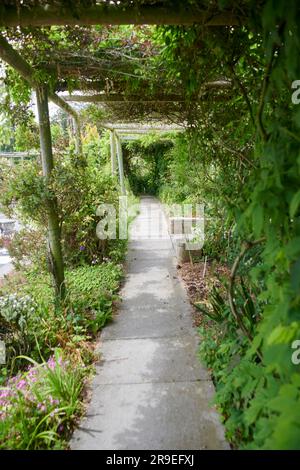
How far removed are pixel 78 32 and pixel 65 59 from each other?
14.5 inches

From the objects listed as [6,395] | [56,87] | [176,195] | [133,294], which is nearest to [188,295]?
[133,294]

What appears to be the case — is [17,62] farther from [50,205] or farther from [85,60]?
[50,205]

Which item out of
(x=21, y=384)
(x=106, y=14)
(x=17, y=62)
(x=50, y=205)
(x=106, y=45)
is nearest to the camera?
(x=106, y=14)

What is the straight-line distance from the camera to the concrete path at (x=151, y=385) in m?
2.07

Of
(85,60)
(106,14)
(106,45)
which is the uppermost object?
(106,45)

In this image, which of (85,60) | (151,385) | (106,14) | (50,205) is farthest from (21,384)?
(85,60)

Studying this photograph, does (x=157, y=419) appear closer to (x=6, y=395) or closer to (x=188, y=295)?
(x=6, y=395)

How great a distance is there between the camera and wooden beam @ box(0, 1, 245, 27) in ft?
5.86

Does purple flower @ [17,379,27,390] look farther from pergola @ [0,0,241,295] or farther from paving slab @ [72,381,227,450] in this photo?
pergola @ [0,0,241,295]

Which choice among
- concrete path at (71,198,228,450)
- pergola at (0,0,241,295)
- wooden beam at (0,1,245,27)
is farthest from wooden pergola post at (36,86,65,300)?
wooden beam at (0,1,245,27)

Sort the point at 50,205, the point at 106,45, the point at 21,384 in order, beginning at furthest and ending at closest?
1. the point at 50,205
2. the point at 106,45
3. the point at 21,384

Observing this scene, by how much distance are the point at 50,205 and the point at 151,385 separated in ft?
7.24

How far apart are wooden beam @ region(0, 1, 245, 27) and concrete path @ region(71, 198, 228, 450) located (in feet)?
8.21

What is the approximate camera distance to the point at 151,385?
2605mm
